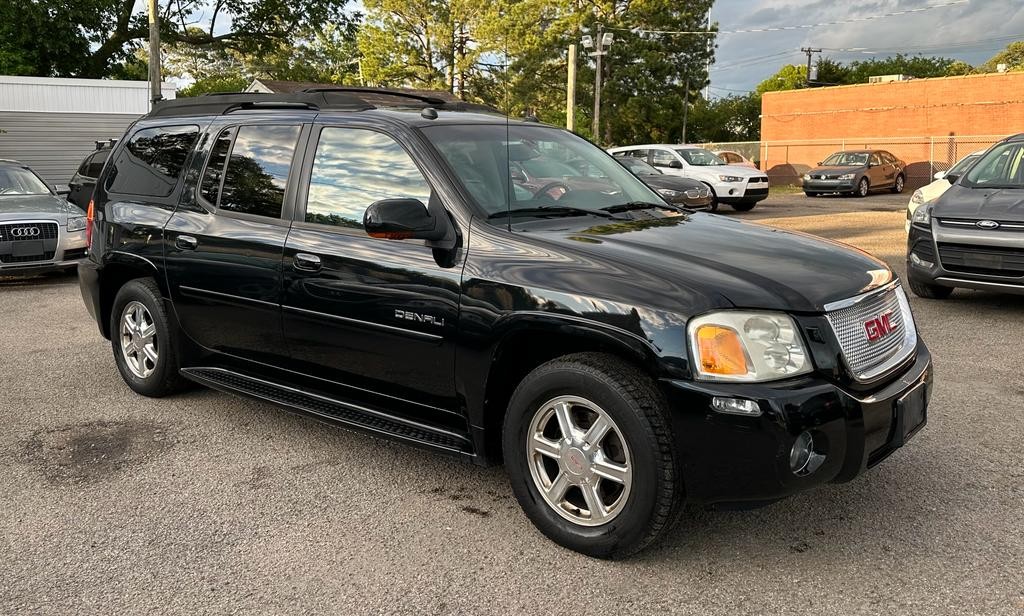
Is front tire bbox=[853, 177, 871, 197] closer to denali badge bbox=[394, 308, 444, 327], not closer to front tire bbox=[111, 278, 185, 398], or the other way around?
front tire bbox=[111, 278, 185, 398]

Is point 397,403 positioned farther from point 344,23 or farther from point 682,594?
point 344,23

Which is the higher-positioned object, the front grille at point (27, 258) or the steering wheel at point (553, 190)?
the steering wheel at point (553, 190)

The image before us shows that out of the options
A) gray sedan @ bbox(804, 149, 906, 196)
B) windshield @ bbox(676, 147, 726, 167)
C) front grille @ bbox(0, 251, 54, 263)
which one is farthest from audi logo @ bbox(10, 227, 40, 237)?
gray sedan @ bbox(804, 149, 906, 196)

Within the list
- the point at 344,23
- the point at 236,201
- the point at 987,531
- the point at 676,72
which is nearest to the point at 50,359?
the point at 236,201

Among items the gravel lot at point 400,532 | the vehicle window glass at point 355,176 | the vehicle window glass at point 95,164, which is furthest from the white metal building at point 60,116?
the vehicle window glass at point 355,176

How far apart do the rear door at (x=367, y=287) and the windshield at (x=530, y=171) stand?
0.20 meters

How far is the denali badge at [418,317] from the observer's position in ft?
A: 12.0

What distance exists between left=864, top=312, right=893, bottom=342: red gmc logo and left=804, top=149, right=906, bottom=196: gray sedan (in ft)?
80.8

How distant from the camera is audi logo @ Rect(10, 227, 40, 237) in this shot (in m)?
10.1

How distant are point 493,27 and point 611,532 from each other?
4678 centimetres

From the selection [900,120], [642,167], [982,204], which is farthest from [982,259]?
[900,120]

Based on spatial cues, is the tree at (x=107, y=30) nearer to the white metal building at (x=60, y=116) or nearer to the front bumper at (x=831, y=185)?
the white metal building at (x=60, y=116)

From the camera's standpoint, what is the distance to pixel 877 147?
3612 cm

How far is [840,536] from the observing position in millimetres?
3486
